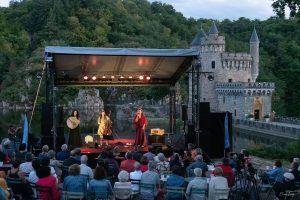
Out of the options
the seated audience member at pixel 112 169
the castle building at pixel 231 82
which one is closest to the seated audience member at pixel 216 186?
the seated audience member at pixel 112 169

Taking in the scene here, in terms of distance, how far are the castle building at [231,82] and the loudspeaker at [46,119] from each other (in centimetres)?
4387

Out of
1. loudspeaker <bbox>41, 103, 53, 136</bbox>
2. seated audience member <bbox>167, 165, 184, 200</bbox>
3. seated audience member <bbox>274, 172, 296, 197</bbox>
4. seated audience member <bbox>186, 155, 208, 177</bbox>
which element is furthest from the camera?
loudspeaker <bbox>41, 103, 53, 136</bbox>

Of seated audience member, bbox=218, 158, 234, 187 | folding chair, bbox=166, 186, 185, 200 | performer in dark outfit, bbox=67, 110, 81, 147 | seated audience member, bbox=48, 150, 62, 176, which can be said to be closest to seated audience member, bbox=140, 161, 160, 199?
folding chair, bbox=166, 186, 185, 200

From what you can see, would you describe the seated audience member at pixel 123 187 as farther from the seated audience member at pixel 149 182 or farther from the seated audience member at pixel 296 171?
the seated audience member at pixel 296 171

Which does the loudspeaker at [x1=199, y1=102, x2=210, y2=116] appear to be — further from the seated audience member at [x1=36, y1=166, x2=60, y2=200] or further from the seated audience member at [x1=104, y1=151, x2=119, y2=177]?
the seated audience member at [x1=36, y1=166, x2=60, y2=200]

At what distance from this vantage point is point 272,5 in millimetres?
15984

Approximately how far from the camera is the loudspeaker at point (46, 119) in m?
15.3

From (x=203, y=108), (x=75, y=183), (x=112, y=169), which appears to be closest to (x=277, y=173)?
(x=112, y=169)

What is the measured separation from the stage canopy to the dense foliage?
135 ft

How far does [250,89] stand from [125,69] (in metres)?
40.9

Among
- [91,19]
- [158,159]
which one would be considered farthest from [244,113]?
[158,159]

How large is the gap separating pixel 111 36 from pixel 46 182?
77.2 m

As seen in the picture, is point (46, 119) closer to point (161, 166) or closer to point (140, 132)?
point (140, 132)

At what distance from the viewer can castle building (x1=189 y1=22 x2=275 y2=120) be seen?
58.2 meters
